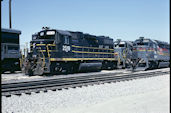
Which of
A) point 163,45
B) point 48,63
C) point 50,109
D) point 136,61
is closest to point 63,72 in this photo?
point 48,63

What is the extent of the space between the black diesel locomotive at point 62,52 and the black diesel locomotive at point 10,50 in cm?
193

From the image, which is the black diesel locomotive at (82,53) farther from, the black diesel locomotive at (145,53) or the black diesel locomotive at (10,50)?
the black diesel locomotive at (10,50)

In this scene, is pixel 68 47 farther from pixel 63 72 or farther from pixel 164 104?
pixel 164 104

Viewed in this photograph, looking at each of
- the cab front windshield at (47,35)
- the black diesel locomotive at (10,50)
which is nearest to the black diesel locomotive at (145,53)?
the cab front windshield at (47,35)

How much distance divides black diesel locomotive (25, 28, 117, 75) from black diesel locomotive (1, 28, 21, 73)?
75.9 inches

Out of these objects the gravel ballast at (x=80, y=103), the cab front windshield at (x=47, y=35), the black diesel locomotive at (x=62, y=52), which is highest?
the cab front windshield at (x=47, y=35)

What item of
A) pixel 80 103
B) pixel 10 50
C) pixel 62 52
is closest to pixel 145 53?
pixel 62 52

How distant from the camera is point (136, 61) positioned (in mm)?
20125

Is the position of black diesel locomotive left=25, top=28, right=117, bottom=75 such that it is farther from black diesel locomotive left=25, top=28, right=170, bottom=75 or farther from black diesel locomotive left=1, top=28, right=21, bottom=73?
black diesel locomotive left=1, top=28, right=21, bottom=73

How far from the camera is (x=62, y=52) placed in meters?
15.7

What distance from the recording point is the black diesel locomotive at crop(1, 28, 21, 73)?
1659 cm

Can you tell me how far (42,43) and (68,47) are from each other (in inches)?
80.9

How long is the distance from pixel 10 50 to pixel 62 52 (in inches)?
178

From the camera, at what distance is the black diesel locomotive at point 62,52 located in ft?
49.2
